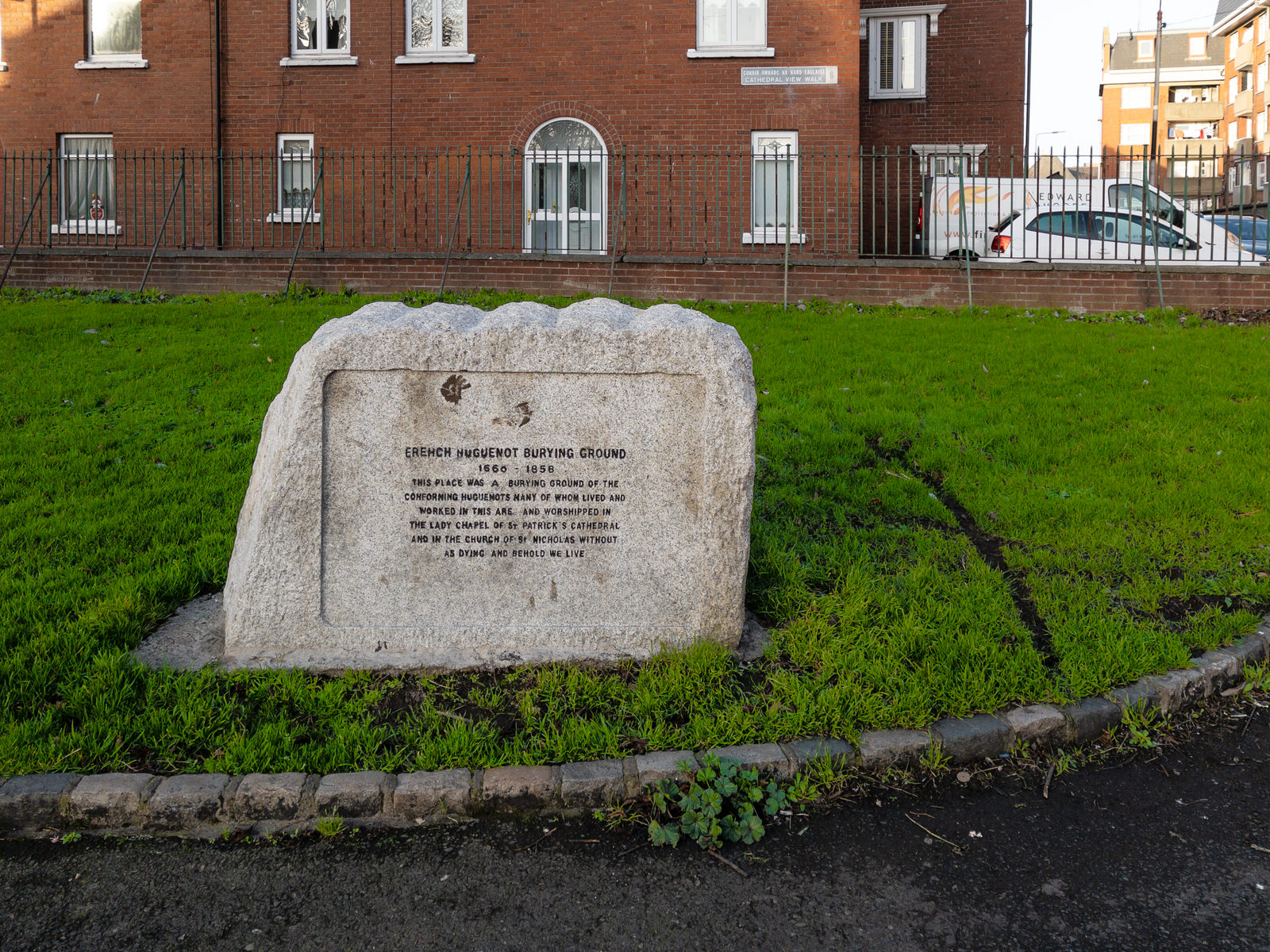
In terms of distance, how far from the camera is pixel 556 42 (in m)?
19.4

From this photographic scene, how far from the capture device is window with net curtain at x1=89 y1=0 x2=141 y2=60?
2045 centimetres

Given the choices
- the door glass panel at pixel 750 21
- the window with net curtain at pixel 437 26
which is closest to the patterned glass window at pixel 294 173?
the window with net curtain at pixel 437 26

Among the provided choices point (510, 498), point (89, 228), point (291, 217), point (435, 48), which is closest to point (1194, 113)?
point (435, 48)

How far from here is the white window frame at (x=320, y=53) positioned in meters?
19.7

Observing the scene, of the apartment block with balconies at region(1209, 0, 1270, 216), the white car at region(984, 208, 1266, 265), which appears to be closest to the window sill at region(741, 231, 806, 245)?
the white car at region(984, 208, 1266, 265)

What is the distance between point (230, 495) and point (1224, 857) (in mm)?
5542

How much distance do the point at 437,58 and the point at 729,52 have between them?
17.6 feet

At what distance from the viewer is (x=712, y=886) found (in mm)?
3176

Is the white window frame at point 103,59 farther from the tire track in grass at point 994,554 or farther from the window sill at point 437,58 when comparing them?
the tire track in grass at point 994,554

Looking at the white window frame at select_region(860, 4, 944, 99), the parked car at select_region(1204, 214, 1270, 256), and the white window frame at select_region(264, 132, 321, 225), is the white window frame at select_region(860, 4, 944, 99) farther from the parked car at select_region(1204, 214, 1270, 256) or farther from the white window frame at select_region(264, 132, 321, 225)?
the white window frame at select_region(264, 132, 321, 225)

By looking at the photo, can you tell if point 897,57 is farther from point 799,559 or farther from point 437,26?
point 799,559

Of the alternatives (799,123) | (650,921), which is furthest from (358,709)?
(799,123)

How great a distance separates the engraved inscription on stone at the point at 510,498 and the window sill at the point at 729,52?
54.2 ft

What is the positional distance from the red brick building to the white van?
1421 millimetres
